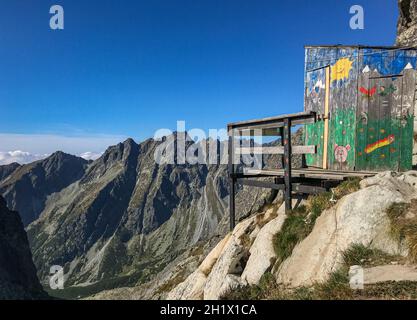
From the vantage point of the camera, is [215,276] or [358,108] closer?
[215,276]

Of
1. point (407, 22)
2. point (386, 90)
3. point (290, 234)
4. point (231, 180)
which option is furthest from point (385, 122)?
point (407, 22)

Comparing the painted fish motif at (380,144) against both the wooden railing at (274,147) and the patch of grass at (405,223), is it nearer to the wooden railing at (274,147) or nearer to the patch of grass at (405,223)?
the wooden railing at (274,147)

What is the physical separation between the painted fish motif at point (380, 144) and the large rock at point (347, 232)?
185 inches

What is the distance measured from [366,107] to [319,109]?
302 cm

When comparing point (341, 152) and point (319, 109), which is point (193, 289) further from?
point (319, 109)

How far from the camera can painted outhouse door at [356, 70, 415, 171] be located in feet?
47.5

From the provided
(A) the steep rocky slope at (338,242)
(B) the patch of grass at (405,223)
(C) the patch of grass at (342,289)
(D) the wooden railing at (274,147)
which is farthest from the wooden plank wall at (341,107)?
(C) the patch of grass at (342,289)

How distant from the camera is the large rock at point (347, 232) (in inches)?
334

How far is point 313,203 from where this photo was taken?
11641mm

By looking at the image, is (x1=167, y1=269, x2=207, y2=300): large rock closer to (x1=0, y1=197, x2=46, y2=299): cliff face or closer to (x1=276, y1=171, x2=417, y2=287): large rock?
(x1=276, y1=171, x2=417, y2=287): large rock

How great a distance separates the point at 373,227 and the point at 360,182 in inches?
Answer: 107
